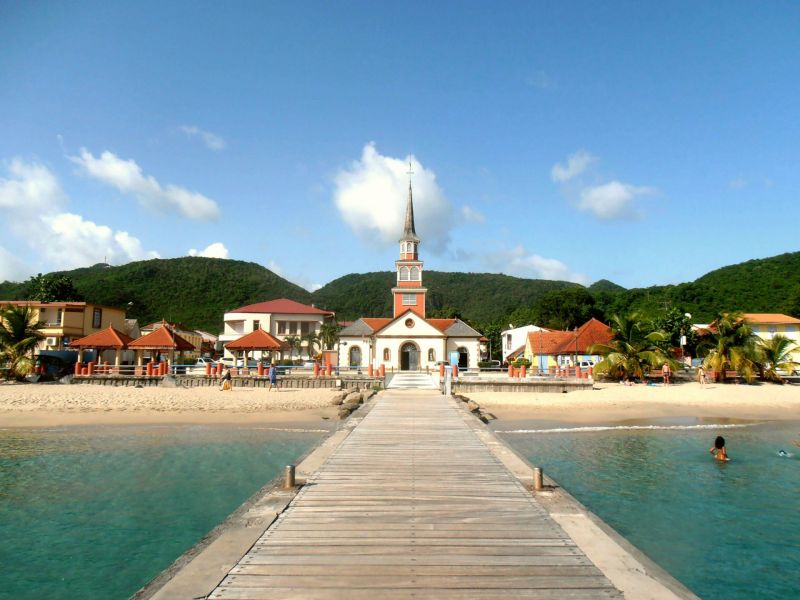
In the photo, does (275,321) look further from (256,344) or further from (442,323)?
(256,344)

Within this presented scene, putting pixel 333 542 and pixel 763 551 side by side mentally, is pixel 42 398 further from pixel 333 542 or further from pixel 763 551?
pixel 763 551

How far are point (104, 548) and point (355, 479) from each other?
4708 millimetres

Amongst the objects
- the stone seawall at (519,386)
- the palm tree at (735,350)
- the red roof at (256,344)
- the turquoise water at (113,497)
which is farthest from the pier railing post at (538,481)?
the palm tree at (735,350)

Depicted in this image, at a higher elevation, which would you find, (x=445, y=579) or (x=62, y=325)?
(x=62, y=325)

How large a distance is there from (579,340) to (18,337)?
44.2 m

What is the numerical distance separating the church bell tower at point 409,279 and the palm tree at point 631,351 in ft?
65.6

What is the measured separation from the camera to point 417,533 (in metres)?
6.61

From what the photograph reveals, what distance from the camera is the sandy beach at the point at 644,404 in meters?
27.2

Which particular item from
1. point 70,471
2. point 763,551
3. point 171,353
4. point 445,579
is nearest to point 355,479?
point 445,579

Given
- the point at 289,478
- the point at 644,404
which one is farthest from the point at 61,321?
the point at 289,478

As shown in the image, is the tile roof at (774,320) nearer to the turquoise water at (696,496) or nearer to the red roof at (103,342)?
the turquoise water at (696,496)

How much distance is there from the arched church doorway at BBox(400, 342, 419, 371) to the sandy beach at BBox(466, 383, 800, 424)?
1540cm

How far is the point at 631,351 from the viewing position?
38.2 meters

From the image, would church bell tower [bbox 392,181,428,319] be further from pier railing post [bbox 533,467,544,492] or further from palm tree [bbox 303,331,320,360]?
pier railing post [bbox 533,467,544,492]
